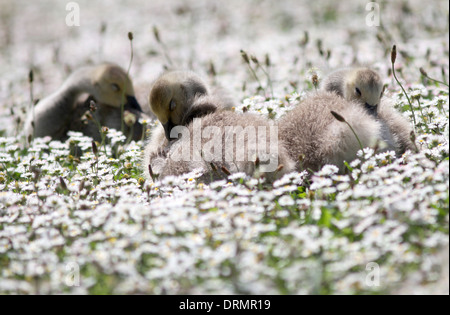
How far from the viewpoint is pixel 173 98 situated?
6.05m

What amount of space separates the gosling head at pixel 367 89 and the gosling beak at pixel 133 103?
10.7ft

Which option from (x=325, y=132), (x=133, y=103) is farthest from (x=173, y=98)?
(x=133, y=103)

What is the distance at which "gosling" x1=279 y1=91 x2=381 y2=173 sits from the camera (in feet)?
16.3

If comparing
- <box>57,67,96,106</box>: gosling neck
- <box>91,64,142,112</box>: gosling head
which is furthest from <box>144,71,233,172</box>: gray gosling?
<box>57,67,96,106</box>: gosling neck

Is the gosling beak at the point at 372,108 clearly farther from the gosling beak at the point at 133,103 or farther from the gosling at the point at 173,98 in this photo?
the gosling beak at the point at 133,103

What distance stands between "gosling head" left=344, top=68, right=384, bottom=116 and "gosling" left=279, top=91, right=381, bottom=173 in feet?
0.46

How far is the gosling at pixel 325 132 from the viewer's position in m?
4.96

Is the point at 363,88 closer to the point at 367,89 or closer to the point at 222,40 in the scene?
the point at 367,89

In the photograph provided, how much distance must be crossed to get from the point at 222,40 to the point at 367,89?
28.8ft

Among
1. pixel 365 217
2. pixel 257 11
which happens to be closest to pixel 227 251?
pixel 365 217

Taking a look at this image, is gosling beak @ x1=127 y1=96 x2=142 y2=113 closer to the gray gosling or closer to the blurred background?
the blurred background

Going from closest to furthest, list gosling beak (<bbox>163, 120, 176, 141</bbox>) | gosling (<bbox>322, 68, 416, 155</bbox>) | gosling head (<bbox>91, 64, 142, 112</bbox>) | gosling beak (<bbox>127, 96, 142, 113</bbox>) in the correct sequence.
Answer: gosling (<bbox>322, 68, 416, 155</bbox>) < gosling beak (<bbox>163, 120, 176, 141</bbox>) < gosling beak (<bbox>127, 96, 142, 113</bbox>) < gosling head (<bbox>91, 64, 142, 112</bbox>)

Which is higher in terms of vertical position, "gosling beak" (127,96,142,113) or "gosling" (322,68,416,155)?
"gosling beak" (127,96,142,113)

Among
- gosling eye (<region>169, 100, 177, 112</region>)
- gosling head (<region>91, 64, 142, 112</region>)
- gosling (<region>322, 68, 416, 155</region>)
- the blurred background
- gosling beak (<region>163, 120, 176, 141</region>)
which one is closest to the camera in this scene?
gosling (<region>322, 68, 416, 155</region>)
